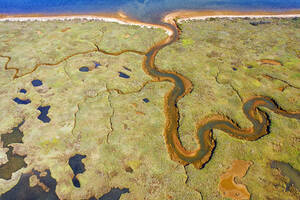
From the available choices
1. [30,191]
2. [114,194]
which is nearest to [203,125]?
[114,194]

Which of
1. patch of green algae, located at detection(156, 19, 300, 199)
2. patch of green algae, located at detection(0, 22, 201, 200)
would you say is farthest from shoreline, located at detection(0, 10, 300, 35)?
patch of green algae, located at detection(0, 22, 201, 200)

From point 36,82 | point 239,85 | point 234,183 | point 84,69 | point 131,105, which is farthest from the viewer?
point 84,69

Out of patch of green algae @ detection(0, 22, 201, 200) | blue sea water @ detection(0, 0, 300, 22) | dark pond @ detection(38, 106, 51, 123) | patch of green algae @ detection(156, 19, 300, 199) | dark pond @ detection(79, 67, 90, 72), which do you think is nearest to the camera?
patch of green algae @ detection(0, 22, 201, 200)

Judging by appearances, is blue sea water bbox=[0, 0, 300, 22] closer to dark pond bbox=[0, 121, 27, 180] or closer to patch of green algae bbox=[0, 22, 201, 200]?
patch of green algae bbox=[0, 22, 201, 200]

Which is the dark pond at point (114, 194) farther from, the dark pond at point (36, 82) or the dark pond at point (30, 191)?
the dark pond at point (36, 82)

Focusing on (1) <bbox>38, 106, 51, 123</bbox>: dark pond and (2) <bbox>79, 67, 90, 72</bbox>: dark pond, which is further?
(2) <bbox>79, 67, 90, 72</bbox>: dark pond

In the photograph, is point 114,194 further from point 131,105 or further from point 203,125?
point 203,125

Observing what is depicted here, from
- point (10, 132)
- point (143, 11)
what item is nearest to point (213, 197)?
point (10, 132)
